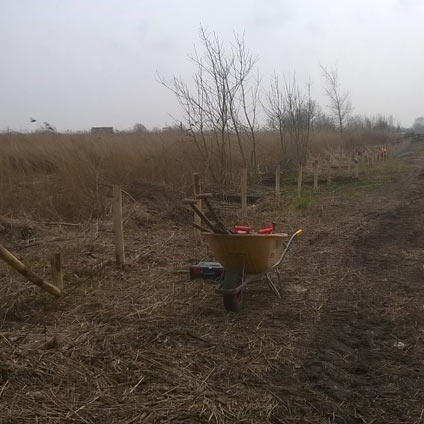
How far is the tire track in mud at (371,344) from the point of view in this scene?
3.29m

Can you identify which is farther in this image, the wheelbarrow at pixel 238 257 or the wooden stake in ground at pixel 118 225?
the wooden stake in ground at pixel 118 225

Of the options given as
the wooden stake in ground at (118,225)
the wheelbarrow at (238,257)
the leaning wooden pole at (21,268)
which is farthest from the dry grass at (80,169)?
the wheelbarrow at (238,257)

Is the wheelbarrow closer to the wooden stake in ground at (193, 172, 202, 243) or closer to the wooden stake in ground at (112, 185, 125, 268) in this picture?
the wooden stake in ground at (112, 185, 125, 268)

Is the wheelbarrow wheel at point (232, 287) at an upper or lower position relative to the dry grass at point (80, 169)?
lower

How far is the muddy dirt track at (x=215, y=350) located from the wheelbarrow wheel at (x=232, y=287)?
0.09 m

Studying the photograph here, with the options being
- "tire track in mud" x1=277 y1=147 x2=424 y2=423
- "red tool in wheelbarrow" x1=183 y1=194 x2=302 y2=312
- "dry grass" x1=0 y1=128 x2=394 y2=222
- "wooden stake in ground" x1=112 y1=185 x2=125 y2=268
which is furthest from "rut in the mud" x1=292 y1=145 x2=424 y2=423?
"dry grass" x1=0 y1=128 x2=394 y2=222

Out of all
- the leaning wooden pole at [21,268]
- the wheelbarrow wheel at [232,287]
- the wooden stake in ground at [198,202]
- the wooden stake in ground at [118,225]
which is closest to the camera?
the leaning wooden pole at [21,268]

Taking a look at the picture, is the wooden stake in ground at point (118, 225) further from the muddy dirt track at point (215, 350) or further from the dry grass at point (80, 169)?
the dry grass at point (80, 169)

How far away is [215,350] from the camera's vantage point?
4.10m

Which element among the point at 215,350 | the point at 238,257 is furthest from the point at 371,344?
the point at 238,257

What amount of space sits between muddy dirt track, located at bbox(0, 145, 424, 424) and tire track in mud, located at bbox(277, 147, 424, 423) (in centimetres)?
1

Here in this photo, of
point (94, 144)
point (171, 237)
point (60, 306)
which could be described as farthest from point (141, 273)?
point (94, 144)

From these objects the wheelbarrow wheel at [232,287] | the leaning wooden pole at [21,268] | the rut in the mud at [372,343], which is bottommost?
the rut in the mud at [372,343]

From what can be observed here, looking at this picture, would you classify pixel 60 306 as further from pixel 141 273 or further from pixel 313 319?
pixel 313 319
